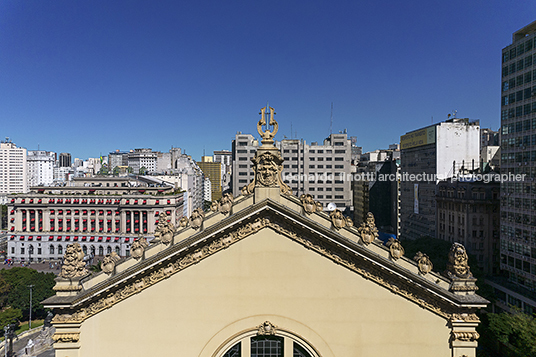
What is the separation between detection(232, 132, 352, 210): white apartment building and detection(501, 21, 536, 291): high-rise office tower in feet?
260

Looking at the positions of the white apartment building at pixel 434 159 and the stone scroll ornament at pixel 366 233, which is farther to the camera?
the white apartment building at pixel 434 159

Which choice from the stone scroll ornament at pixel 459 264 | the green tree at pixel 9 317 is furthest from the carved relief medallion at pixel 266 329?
the green tree at pixel 9 317

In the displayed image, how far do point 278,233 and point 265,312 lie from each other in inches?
179

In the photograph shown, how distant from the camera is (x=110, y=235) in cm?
11088

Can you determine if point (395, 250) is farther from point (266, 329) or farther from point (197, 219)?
point (197, 219)

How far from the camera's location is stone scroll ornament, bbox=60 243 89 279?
18.6m

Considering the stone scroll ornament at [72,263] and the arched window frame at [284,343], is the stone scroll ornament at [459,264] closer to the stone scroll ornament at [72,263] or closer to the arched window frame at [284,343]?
the arched window frame at [284,343]

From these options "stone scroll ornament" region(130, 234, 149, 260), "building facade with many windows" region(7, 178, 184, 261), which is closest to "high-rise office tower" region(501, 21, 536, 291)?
"stone scroll ornament" region(130, 234, 149, 260)

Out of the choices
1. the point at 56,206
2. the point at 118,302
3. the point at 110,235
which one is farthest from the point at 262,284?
the point at 56,206

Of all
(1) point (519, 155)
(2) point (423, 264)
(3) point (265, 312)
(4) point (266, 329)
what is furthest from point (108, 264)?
(1) point (519, 155)

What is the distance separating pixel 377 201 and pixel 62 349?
14002 cm

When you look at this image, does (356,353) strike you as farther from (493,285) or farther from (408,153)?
(408,153)

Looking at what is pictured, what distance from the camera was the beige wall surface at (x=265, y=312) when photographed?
19203 millimetres

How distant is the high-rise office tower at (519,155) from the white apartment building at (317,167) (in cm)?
7911
